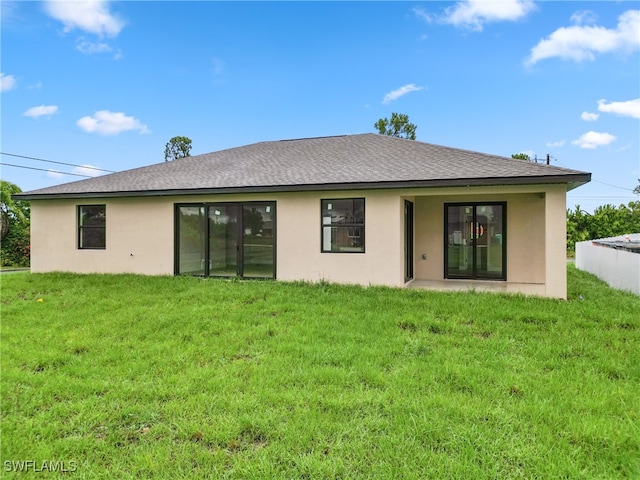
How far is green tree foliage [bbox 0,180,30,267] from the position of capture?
837 inches

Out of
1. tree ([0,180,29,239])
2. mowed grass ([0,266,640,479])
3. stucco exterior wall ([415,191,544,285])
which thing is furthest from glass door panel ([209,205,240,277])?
tree ([0,180,29,239])

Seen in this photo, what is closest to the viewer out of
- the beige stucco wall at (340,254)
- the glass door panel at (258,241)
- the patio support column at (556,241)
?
the patio support column at (556,241)

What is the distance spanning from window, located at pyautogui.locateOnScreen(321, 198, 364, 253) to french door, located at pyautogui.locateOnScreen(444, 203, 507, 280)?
8.81ft

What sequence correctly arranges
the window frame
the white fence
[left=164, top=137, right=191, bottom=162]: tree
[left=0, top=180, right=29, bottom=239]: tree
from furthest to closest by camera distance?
[left=164, top=137, right=191, bottom=162]: tree, [left=0, top=180, right=29, bottom=239]: tree, the window frame, the white fence

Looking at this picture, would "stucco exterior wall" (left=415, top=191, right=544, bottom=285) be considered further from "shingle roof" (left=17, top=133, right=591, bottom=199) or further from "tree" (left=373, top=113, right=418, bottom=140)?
"tree" (left=373, top=113, right=418, bottom=140)

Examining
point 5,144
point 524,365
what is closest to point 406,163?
point 524,365

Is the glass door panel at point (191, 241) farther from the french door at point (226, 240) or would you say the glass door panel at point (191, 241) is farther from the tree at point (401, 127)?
the tree at point (401, 127)

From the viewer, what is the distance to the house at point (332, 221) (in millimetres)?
8297

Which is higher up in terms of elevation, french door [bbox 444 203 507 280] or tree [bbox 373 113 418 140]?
tree [bbox 373 113 418 140]

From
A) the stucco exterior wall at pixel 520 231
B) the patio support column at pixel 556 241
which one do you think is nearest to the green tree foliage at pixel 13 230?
the stucco exterior wall at pixel 520 231

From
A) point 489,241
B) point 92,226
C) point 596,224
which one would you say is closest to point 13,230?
point 92,226

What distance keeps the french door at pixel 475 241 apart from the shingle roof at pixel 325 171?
1.37 metres

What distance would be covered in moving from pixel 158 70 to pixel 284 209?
1177cm

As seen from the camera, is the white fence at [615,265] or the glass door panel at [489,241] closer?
the white fence at [615,265]
